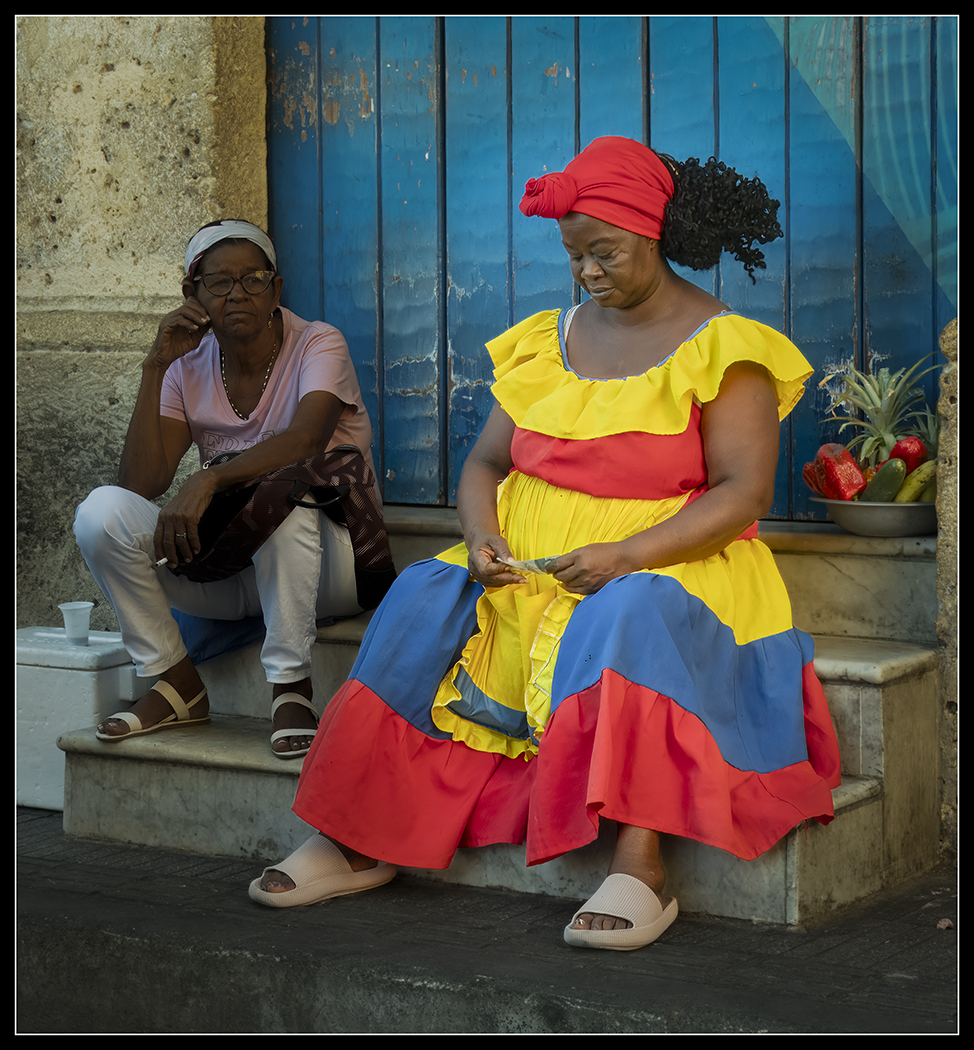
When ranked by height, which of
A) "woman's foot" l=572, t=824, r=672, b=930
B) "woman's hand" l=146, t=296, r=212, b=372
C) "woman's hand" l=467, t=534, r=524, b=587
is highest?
"woman's hand" l=146, t=296, r=212, b=372

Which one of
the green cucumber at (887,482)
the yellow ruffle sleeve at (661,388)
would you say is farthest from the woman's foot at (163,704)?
the green cucumber at (887,482)

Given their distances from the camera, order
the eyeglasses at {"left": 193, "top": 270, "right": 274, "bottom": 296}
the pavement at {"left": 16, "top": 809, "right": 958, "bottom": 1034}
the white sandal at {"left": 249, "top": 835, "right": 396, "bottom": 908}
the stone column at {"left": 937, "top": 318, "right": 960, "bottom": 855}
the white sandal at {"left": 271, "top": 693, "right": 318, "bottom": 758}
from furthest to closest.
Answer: the eyeglasses at {"left": 193, "top": 270, "right": 274, "bottom": 296}, the white sandal at {"left": 271, "top": 693, "right": 318, "bottom": 758}, the stone column at {"left": 937, "top": 318, "right": 960, "bottom": 855}, the white sandal at {"left": 249, "top": 835, "right": 396, "bottom": 908}, the pavement at {"left": 16, "top": 809, "right": 958, "bottom": 1034}

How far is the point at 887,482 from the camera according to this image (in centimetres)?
361

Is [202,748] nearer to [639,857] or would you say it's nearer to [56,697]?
[56,697]

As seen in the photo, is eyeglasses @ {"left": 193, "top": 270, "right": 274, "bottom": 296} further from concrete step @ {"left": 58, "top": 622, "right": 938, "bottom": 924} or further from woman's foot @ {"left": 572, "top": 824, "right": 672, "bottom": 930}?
woman's foot @ {"left": 572, "top": 824, "right": 672, "bottom": 930}

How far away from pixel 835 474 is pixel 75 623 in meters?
2.35

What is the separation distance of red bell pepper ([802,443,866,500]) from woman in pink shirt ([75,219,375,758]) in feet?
4.31

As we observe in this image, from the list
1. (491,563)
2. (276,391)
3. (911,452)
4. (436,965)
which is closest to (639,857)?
(436,965)

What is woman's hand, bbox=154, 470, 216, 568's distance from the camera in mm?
3596

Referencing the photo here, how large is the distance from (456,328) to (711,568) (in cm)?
183

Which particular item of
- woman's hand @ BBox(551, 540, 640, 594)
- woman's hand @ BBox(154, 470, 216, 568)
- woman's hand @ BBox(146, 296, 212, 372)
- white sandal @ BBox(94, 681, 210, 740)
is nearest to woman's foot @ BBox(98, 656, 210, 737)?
white sandal @ BBox(94, 681, 210, 740)

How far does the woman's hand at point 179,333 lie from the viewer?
3.90 m

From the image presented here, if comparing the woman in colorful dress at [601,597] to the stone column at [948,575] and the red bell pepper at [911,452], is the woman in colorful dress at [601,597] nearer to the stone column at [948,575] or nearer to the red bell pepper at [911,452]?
the stone column at [948,575]

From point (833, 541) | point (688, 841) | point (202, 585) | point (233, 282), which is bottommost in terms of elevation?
point (688, 841)
